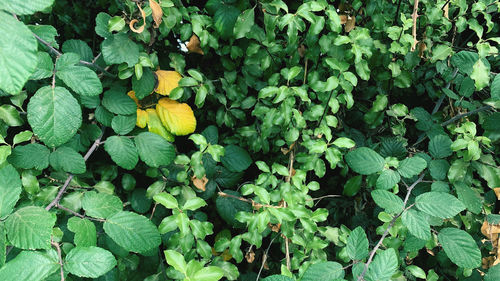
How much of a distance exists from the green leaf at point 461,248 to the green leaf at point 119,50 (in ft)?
3.53

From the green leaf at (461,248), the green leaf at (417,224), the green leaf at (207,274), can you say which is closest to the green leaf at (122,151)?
the green leaf at (207,274)

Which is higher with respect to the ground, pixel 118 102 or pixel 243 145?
pixel 118 102

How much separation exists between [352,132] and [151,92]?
2.69 feet

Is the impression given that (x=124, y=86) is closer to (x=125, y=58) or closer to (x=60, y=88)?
(x=125, y=58)

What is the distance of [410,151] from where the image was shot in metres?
1.45

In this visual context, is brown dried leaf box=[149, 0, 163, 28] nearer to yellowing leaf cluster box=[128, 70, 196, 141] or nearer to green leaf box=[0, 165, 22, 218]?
yellowing leaf cluster box=[128, 70, 196, 141]

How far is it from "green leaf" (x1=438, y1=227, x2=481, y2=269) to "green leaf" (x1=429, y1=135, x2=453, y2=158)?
292 millimetres

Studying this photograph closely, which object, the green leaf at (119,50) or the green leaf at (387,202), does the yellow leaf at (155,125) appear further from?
the green leaf at (387,202)

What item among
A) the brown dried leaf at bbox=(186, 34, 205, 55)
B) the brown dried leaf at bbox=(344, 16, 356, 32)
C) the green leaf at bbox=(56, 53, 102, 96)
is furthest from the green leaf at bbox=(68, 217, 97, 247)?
the brown dried leaf at bbox=(344, 16, 356, 32)

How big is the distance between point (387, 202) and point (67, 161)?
3.07ft

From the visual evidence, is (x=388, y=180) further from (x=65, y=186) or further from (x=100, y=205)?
(x=65, y=186)

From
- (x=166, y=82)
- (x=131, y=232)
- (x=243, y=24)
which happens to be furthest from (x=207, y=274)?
(x=243, y=24)

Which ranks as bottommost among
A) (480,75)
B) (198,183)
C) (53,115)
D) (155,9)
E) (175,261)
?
(198,183)

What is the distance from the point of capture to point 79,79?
99 cm
